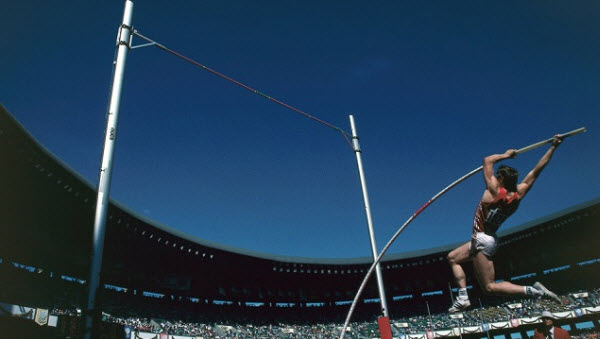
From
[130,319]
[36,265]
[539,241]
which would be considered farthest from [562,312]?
[36,265]

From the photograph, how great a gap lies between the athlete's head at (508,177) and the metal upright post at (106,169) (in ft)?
17.5

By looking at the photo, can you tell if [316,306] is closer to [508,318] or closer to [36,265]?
[508,318]

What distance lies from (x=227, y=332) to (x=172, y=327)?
682cm

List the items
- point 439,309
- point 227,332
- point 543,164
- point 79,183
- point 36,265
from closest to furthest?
point 543,164 < point 79,183 < point 36,265 < point 227,332 < point 439,309

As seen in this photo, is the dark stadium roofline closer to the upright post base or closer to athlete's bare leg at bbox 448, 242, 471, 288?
the upright post base

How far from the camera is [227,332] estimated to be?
3834cm

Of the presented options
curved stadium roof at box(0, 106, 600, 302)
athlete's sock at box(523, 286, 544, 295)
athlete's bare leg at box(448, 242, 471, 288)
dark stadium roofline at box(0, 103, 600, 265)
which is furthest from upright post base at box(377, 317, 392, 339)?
dark stadium roofline at box(0, 103, 600, 265)

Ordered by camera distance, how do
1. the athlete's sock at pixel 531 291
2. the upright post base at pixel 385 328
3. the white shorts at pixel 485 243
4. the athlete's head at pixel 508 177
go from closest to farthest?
the athlete's sock at pixel 531 291, the athlete's head at pixel 508 177, the white shorts at pixel 485 243, the upright post base at pixel 385 328

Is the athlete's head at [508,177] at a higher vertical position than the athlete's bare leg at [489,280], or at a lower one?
higher

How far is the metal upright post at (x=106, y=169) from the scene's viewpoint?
489 centimetres

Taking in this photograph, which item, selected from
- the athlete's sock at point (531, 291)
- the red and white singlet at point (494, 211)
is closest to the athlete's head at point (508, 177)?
the red and white singlet at point (494, 211)

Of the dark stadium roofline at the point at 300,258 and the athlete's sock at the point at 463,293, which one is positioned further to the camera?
the dark stadium roofline at the point at 300,258

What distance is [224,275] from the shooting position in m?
43.4

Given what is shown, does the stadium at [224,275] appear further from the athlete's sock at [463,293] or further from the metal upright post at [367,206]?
the athlete's sock at [463,293]
